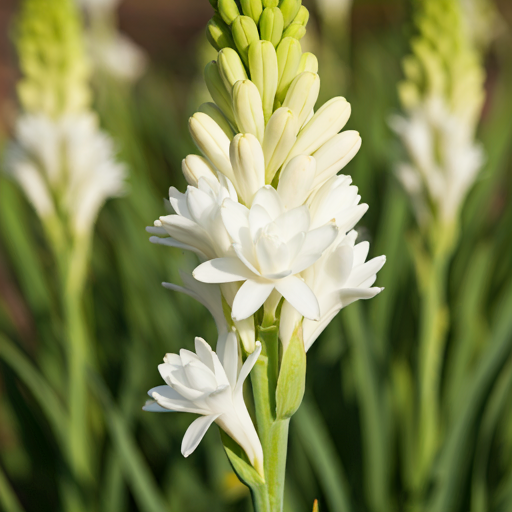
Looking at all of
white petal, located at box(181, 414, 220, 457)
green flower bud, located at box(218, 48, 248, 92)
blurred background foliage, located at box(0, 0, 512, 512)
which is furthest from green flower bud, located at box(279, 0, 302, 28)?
blurred background foliage, located at box(0, 0, 512, 512)

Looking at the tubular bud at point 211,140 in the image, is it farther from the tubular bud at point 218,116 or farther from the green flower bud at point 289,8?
the green flower bud at point 289,8

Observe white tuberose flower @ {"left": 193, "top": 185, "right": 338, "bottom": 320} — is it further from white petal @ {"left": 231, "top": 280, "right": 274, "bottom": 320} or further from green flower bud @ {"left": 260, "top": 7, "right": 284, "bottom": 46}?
green flower bud @ {"left": 260, "top": 7, "right": 284, "bottom": 46}

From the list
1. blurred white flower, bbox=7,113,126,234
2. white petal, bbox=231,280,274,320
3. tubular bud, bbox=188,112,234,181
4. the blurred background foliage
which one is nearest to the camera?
white petal, bbox=231,280,274,320

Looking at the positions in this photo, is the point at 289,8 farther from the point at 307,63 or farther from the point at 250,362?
the point at 250,362

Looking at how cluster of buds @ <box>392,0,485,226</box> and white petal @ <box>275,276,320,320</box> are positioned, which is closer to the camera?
white petal @ <box>275,276,320,320</box>

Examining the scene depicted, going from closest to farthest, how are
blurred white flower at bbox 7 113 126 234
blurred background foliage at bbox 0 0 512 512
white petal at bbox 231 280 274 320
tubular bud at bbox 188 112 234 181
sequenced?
white petal at bbox 231 280 274 320 < tubular bud at bbox 188 112 234 181 < blurred background foliage at bbox 0 0 512 512 < blurred white flower at bbox 7 113 126 234

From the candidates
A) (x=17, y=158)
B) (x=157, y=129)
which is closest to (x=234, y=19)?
(x=17, y=158)

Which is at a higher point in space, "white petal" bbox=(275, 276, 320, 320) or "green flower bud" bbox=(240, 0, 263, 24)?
"green flower bud" bbox=(240, 0, 263, 24)

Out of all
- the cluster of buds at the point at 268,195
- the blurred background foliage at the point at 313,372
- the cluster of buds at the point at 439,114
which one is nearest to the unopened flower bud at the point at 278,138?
the cluster of buds at the point at 268,195

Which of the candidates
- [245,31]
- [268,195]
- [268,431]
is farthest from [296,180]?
[268,431]
